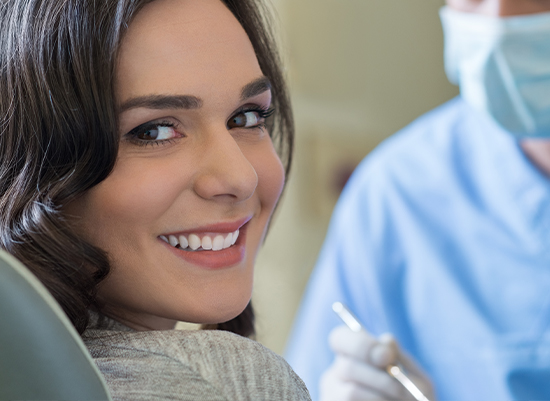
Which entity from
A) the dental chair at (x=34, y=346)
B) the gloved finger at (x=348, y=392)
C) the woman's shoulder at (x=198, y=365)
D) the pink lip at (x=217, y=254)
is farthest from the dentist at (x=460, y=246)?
the dental chair at (x=34, y=346)

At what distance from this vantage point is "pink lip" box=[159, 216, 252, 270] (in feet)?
2.11

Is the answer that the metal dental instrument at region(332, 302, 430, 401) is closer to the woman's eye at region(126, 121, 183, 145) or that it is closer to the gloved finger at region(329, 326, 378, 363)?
the gloved finger at region(329, 326, 378, 363)

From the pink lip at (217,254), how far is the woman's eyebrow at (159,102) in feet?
0.40

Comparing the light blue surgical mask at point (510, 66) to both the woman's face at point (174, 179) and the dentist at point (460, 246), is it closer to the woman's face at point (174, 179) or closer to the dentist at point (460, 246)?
the dentist at point (460, 246)

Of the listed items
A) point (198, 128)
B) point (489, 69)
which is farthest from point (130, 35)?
point (489, 69)

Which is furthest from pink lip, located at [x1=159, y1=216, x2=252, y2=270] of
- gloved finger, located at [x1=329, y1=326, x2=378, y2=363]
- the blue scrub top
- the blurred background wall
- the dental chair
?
the blurred background wall

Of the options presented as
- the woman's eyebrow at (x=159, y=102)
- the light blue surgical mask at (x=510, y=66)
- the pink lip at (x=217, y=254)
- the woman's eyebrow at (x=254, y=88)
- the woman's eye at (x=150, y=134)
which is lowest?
the pink lip at (x=217, y=254)

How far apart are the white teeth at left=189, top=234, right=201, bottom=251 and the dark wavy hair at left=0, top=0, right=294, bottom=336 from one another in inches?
3.3

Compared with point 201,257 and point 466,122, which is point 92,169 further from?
point 466,122

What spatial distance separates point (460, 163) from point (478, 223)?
152 mm

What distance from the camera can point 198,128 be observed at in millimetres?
→ 646

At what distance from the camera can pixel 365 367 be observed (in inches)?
45.6

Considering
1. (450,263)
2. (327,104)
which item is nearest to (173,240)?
(450,263)

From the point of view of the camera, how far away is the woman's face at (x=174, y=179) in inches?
24.0
